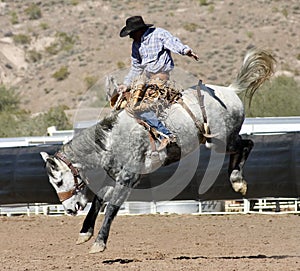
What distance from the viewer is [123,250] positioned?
448 inches

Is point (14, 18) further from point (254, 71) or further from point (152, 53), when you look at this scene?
point (152, 53)

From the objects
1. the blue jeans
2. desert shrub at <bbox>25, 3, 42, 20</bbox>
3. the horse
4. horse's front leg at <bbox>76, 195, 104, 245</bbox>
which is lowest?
desert shrub at <bbox>25, 3, 42, 20</bbox>

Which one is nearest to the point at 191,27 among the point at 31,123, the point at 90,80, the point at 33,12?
the point at 90,80

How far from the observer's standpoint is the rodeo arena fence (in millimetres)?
15781

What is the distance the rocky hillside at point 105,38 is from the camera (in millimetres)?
57906

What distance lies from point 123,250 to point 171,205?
21.4 feet

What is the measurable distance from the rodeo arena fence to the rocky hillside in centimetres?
3753

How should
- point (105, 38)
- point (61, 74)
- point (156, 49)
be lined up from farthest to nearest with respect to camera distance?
point (105, 38), point (61, 74), point (156, 49)

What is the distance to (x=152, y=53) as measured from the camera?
32.0 feet

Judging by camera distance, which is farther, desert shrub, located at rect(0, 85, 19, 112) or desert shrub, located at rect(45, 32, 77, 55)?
desert shrub, located at rect(45, 32, 77, 55)

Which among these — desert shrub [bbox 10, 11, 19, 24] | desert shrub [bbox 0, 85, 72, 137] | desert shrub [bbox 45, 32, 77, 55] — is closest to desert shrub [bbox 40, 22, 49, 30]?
desert shrub [bbox 45, 32, 77, 55]

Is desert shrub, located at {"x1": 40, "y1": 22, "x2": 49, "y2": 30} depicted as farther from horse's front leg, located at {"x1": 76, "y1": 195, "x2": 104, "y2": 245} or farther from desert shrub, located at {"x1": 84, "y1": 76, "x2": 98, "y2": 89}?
horse's front leg, located at {"x1": 76, "y1": 195, "x2": 104, "y2": 245}

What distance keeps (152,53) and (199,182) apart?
278 inches

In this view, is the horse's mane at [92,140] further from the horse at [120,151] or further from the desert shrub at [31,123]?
the desert shrub at [31,123]
